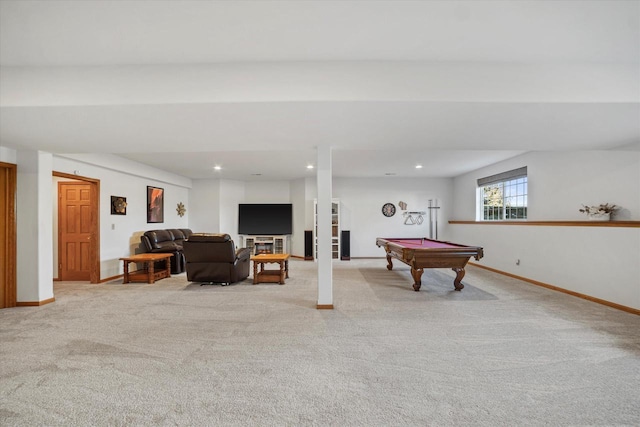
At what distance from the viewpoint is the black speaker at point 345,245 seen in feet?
30.7

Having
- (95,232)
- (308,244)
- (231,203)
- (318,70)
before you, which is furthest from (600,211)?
(231,203)

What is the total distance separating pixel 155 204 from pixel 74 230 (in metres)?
1.96

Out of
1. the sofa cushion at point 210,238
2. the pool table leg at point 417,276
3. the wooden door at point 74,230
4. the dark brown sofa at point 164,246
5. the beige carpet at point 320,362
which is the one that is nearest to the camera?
the beige carpet at point 320,362

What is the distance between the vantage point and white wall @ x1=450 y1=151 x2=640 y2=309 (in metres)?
4.32

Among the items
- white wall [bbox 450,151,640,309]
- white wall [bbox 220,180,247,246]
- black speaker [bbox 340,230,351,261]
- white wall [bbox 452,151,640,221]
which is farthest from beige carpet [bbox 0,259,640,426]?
white wall [bbox 220,180,247,246]

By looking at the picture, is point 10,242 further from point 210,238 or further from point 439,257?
point 439,257

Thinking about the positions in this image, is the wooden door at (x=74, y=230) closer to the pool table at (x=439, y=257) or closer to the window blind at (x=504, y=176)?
the pool table at (x=439, y=257)

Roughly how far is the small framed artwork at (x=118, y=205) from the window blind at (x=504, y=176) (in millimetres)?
8727

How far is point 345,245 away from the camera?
9398 millimetres

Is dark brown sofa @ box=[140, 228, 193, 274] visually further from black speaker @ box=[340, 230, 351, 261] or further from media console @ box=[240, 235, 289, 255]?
black speaker @ box=[340, 230, 351, 261]

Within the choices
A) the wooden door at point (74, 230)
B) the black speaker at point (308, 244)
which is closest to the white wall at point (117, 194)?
the wooden door at point (74, 230)

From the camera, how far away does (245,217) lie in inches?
396

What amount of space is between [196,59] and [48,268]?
438 centimetres

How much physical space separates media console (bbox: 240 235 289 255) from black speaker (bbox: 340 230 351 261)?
1.88 metres
